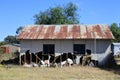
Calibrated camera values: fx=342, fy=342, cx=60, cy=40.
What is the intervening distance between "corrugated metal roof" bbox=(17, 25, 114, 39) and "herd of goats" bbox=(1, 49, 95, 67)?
155 cm

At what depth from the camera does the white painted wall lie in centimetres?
3128

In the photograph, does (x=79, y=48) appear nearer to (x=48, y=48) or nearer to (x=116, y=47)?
(x=48, y=48)

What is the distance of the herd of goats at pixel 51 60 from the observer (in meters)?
30.5

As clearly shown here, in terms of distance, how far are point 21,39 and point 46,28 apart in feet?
11.5

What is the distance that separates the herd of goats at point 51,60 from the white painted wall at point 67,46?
1.34 ft

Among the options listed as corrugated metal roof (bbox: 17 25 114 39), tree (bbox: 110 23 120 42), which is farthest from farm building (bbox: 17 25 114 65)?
tree (bbox: 110 23 120 42)

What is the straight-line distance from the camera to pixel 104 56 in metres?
31.2

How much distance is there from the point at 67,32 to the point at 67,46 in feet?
6.00

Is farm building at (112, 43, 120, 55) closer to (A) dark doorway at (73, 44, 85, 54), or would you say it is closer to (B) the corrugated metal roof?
(B) the corrugated metal roof

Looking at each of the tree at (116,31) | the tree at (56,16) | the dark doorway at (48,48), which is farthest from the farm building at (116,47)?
the tree at (116,31)

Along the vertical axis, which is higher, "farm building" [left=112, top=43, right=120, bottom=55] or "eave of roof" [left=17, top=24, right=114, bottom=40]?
"eave of roof" [left=17, top=24, right=114, bottom=40]

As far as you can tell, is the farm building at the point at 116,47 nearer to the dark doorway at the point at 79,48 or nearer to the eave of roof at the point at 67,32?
the eave of roof at the point at 67,32

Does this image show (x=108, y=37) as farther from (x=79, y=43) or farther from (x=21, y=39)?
(x=21, y=39)

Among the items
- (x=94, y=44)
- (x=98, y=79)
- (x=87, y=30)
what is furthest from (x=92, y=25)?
(x=98, y=79)
